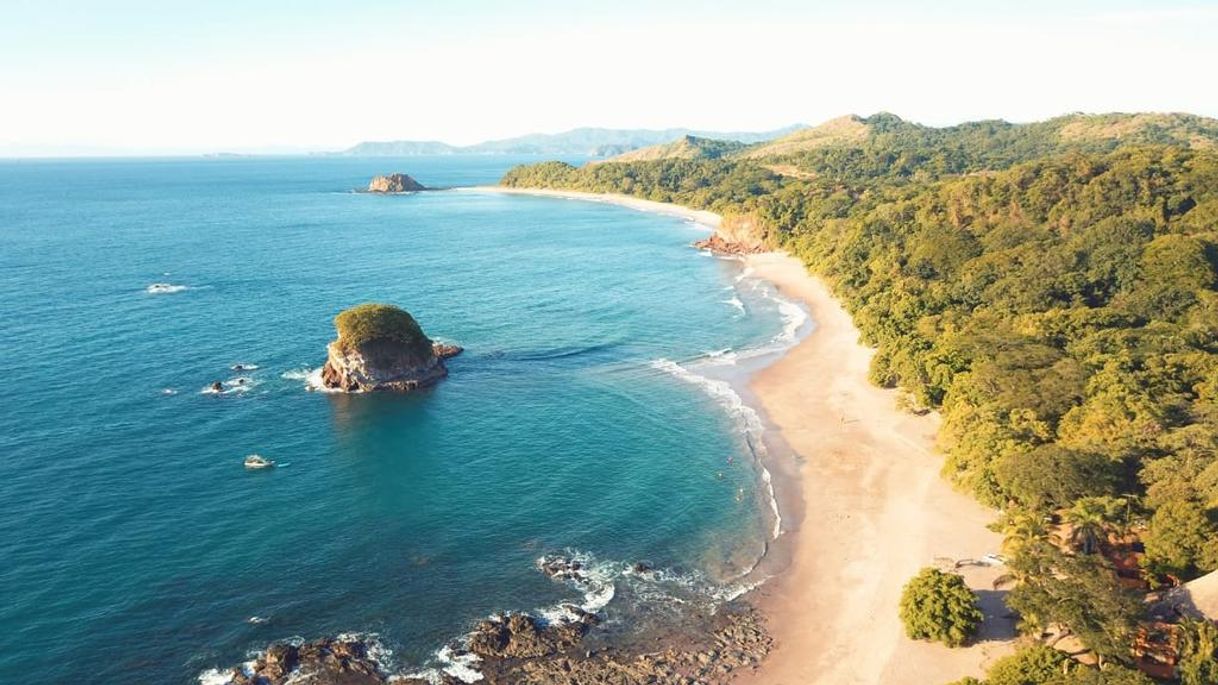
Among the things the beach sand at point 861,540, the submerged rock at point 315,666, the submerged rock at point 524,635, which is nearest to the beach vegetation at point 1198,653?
the beach sand at point 861,540

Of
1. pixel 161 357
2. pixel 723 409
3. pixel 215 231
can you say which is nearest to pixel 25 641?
pixel 161 357

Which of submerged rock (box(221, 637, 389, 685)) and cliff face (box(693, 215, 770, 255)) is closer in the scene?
submerged rock (box(221, 637, 389, 685))

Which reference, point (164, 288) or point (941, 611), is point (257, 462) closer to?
point (941, 611)

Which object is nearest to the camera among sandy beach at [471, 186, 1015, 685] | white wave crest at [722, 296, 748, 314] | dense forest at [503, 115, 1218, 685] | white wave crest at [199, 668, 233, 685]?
white wave crest at [199, 668, 233, 685]

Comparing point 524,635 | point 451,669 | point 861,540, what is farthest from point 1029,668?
point 451,669

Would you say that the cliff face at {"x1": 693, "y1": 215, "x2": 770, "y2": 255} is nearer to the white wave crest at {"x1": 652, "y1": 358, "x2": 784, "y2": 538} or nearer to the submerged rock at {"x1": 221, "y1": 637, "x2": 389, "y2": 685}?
the white wave crest at {"x1": 652, "y1": 358, "x2": 784, "y2": 538}

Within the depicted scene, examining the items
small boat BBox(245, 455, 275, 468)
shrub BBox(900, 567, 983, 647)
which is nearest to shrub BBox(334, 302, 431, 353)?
small boat BBox(245, 455, 275, 468)
